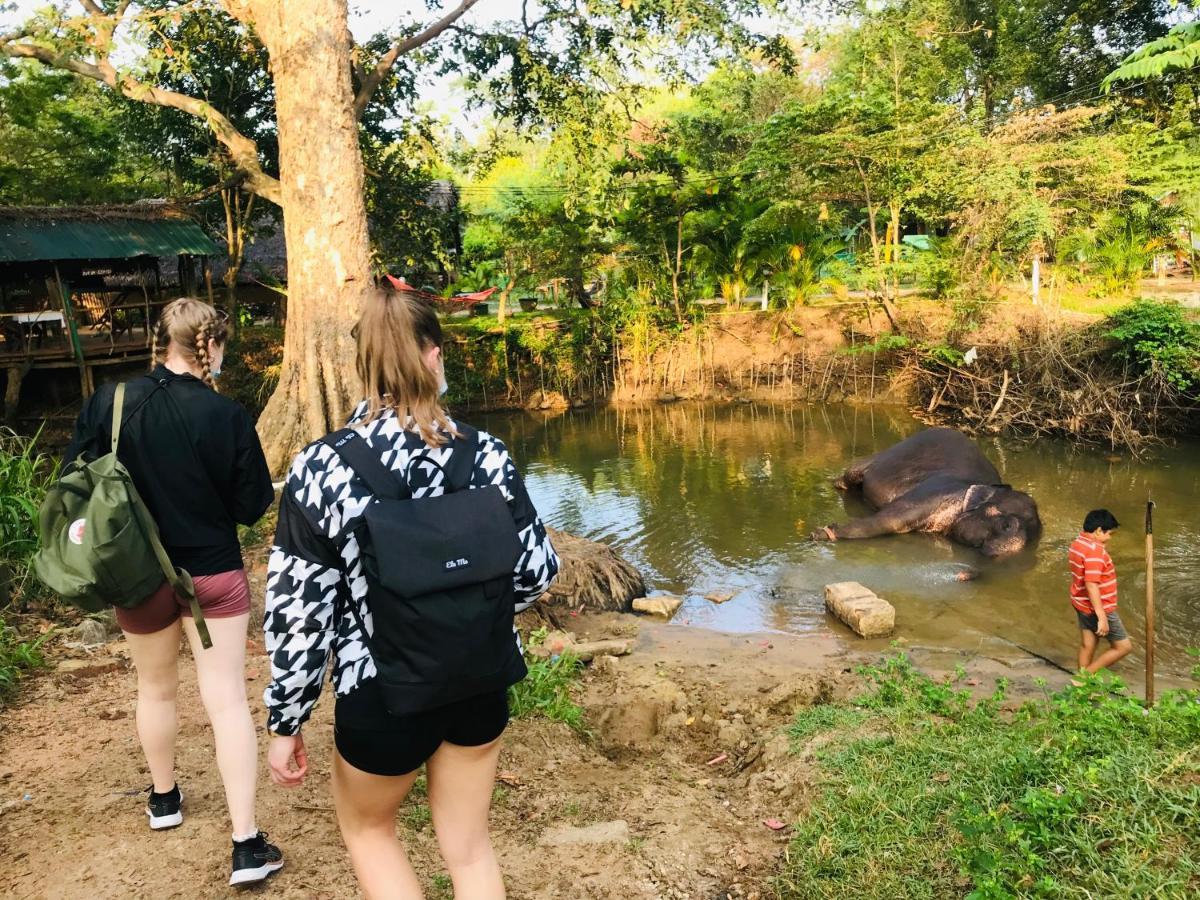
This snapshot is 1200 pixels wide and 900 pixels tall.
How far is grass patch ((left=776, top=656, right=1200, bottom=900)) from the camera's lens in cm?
241

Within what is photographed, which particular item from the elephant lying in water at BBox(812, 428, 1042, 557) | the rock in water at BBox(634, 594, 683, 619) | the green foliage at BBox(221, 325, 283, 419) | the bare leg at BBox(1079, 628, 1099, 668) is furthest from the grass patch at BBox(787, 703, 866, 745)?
the green foliage at BBox(221, 325, 283, 419)

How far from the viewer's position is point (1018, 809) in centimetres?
272

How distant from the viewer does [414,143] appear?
13.0 m

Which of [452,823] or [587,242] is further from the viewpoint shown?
[587,242]

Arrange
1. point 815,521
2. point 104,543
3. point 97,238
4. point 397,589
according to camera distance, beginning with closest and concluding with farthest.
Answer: point 397,589 → point 104,543 → point 815,521 → point 97,238

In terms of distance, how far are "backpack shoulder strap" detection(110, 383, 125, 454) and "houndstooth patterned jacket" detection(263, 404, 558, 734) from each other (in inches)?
40.2

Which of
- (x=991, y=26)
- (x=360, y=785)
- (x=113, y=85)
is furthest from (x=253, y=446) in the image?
(x=991, y=26)

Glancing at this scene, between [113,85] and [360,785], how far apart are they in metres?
10.3

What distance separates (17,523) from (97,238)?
39.6ft

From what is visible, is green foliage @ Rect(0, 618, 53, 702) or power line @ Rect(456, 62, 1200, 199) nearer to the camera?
green foliage @ Rect(0, 618, 53, 702)

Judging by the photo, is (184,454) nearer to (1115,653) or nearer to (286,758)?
(286,758)

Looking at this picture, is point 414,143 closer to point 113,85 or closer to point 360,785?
point 113,85

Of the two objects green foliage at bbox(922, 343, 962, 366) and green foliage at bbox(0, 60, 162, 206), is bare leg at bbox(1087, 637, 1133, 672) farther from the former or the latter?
green foliage at bbox(0, 60, 162, 206)

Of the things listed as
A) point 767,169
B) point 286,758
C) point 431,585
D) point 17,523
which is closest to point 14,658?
point 17,523
